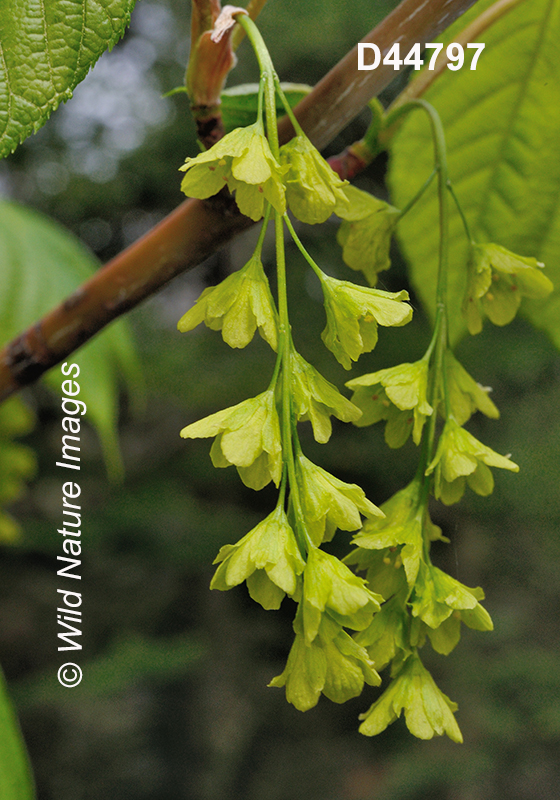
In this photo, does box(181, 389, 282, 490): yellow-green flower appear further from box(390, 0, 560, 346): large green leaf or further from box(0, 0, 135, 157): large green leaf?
box(390, 0, 560, 346): large green leaf

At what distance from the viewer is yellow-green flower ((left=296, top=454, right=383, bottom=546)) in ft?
1.28

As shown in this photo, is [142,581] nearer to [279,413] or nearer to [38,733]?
[38,733]

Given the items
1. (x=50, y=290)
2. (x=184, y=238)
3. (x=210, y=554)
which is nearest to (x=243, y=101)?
(x=184, y=238)

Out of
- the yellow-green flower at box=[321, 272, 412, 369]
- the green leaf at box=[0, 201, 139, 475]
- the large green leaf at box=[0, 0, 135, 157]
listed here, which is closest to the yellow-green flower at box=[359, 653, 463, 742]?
the yellow-green flower at box=[321, 272, 412, 369]

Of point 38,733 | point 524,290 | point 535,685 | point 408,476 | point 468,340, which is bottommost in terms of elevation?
point 535,685

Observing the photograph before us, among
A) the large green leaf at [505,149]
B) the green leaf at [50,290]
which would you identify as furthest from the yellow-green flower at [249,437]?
the green leaf at [50,290]

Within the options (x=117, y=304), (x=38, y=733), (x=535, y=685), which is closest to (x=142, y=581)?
(x=38, y=733)

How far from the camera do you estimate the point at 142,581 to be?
503cm

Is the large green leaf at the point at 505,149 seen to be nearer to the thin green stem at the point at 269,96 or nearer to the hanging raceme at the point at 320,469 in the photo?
the hanging raceme at the point at 320,469

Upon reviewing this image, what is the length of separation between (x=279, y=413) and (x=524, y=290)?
269mm

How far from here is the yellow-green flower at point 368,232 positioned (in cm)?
54

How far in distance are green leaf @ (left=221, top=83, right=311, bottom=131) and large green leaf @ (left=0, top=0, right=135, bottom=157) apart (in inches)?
6.4

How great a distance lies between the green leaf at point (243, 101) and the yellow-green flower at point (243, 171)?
0.17 m

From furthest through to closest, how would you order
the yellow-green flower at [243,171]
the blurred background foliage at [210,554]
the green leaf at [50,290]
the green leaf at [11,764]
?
1. the blurred background foliage at [210,554]
2. the green leaf at [50,290]
3. the green leaf at [11,764]
4. the yellow-green flower at [243,171]
